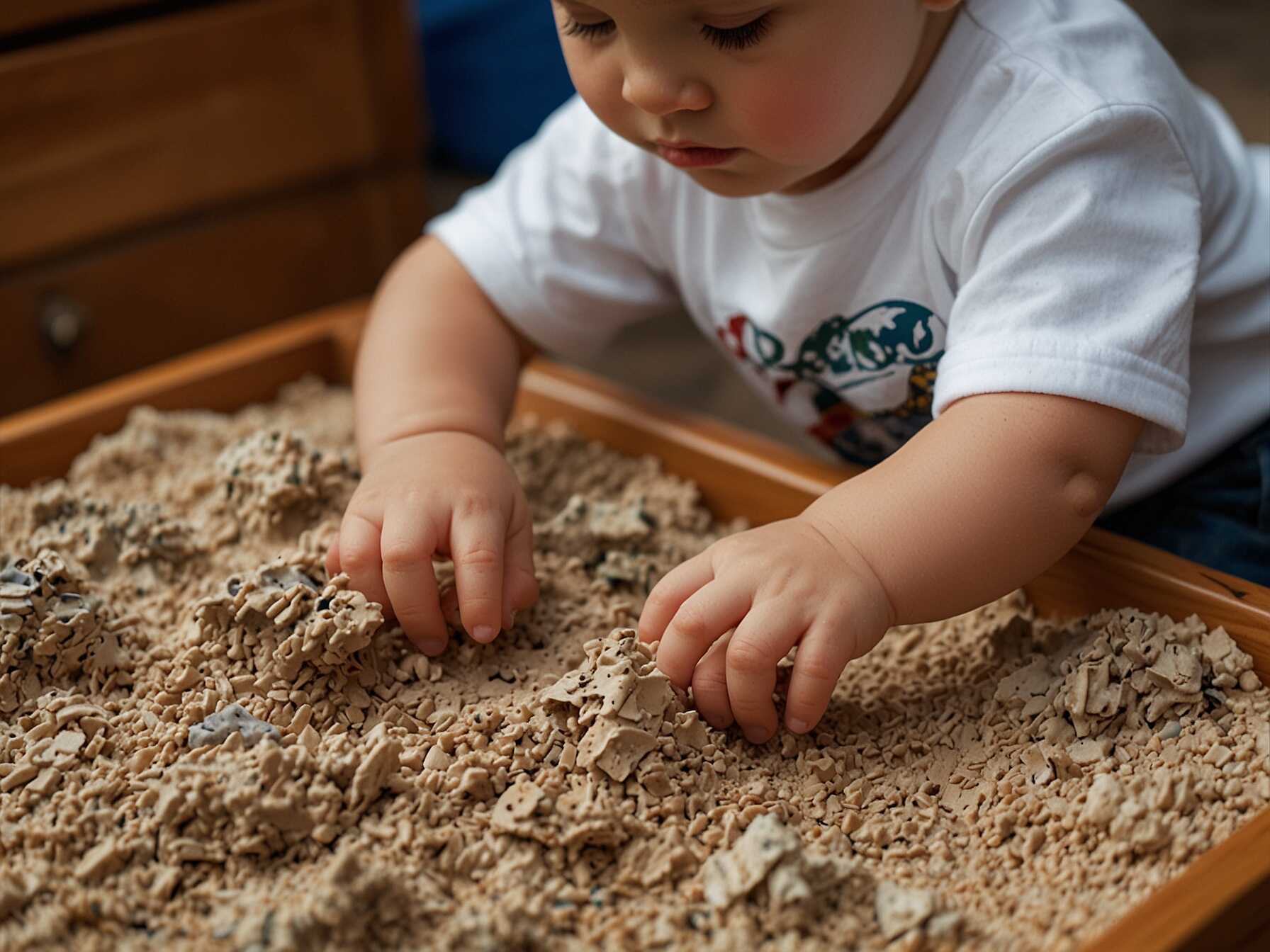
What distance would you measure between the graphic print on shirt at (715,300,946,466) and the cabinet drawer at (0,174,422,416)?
0.75 m

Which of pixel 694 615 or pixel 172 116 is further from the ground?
pixel 694 615

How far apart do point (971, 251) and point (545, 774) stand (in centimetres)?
39

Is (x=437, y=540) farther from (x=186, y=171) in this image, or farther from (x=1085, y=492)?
(x=186, y=171)

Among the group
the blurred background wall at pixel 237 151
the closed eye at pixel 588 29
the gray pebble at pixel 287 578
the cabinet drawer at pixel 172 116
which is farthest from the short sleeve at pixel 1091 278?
the cabinet drawer at pixel 172 116

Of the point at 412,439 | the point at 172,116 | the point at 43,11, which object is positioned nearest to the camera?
the point at 412,439

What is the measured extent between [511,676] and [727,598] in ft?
0.45

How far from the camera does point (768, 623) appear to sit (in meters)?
0.67

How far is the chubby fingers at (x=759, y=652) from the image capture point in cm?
66

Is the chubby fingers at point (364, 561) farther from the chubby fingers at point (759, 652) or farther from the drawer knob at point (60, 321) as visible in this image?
the drawer knob at point (60, 321)

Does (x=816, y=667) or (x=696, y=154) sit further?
(x=696, y=154)

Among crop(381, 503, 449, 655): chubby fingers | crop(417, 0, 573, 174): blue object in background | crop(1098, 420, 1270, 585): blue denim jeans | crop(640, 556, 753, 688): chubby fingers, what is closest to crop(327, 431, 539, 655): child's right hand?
crop(381, 503, 449, 655): chubby fingers

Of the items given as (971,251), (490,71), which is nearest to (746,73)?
(971,251)

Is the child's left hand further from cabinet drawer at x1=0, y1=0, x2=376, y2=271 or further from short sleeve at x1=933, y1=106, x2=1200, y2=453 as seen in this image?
cabinet drawer at x1=0, y1=0, x2=376, y2=271

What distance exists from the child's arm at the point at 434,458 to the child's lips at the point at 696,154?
0.22 m
